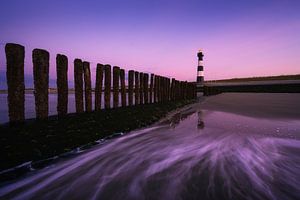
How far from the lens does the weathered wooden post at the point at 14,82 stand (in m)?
5.31

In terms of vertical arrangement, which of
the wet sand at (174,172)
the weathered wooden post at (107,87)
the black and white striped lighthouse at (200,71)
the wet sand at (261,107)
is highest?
the black and white striped lighthouse at (200,71)

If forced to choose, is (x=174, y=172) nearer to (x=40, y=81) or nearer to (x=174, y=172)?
(x=174, y=172)

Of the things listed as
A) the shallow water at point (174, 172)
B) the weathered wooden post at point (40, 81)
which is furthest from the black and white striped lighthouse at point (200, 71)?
the shallow water at point (174, 172)

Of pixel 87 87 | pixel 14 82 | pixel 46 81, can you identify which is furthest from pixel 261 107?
pixel 14 82

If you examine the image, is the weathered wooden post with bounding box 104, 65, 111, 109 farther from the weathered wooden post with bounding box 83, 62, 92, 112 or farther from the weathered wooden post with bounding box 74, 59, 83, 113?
the weathered wooden post with bounding box 74, 59, 83, 113

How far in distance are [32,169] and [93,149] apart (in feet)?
3.73

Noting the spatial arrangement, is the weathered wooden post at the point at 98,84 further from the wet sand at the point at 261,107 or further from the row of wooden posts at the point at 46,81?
the wet sand at the point at 261,107

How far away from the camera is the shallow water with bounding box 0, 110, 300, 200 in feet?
8.54

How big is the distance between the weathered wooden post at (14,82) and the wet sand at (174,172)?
1875 millimetres

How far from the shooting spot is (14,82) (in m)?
5.38

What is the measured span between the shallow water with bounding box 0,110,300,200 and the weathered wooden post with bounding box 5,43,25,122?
6.15ft

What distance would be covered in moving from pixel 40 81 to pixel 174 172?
157 inches

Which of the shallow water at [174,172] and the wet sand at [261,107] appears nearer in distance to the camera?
the shallow water at [174,172]

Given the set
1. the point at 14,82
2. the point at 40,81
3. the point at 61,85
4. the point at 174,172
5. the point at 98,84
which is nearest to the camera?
the point at 174,172
